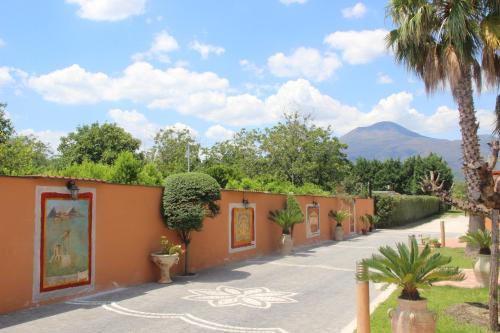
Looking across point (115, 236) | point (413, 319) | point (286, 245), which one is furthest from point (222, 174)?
point (413, 319)

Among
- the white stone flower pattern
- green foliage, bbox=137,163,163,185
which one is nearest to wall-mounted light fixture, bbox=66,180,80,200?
the white stone flower pattern

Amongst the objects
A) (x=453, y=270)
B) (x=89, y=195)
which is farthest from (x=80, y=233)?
(x=453, y=270)

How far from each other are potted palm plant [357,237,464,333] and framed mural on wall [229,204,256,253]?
352 inches

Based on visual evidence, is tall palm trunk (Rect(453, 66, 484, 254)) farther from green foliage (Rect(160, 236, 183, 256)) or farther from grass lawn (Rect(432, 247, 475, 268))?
green foliage (Rect(160, 236, 183, 256))

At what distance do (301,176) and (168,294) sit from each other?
3128cm

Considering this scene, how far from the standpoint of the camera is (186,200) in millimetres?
11812

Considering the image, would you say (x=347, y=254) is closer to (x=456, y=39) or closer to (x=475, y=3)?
(x=456, y=39)

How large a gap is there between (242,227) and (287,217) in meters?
3.20

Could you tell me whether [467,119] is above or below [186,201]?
above

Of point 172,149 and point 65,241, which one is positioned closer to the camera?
point 65,241

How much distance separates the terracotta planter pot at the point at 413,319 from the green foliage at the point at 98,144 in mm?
37924

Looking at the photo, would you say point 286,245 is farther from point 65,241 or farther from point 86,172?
point 65,241

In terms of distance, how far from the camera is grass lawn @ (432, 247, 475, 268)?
14.6 m

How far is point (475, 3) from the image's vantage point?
15266 mm
